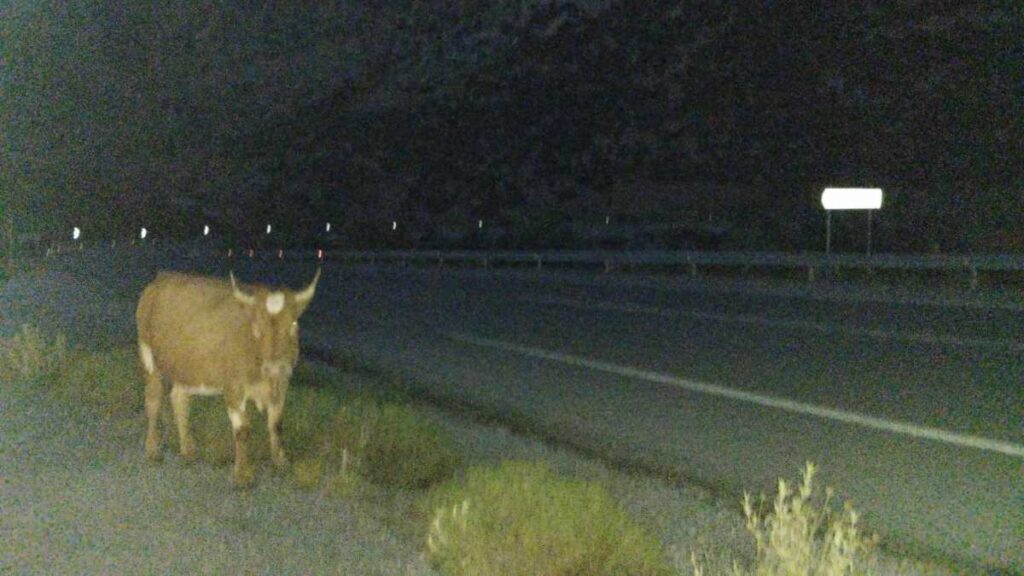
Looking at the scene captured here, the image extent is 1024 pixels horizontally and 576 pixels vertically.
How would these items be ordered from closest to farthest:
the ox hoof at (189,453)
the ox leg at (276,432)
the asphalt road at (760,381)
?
the ox leg at (276,432) < the asphalt road at (760,381) < the ox hoof at (189,453)

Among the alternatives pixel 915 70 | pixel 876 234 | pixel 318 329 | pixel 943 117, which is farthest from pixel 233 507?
pixel 915 70

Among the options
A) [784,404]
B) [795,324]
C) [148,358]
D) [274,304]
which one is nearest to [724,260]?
[795,324]

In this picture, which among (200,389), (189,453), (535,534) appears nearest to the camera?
(535,534)

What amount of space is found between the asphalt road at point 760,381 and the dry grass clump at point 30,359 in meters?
4.21

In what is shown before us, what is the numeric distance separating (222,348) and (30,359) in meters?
6.78

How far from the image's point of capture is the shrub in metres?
7.41

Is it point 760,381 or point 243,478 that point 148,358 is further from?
point 760,381

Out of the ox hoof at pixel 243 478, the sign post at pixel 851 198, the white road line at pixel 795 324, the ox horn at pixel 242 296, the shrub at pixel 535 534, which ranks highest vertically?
the sign post at pixel 851 198

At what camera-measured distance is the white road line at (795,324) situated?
1870cm

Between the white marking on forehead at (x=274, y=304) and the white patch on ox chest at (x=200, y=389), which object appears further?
the white patch on ox chest at (x=200, y=389)

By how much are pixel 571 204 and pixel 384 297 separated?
34929 millimetres

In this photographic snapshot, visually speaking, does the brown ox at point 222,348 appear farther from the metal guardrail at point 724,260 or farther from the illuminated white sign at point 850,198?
the illuminated white sign at point 850,198

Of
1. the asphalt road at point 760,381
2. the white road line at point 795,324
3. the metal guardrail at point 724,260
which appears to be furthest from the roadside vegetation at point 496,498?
the metal guardrail at point 724,260

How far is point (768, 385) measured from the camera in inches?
592
